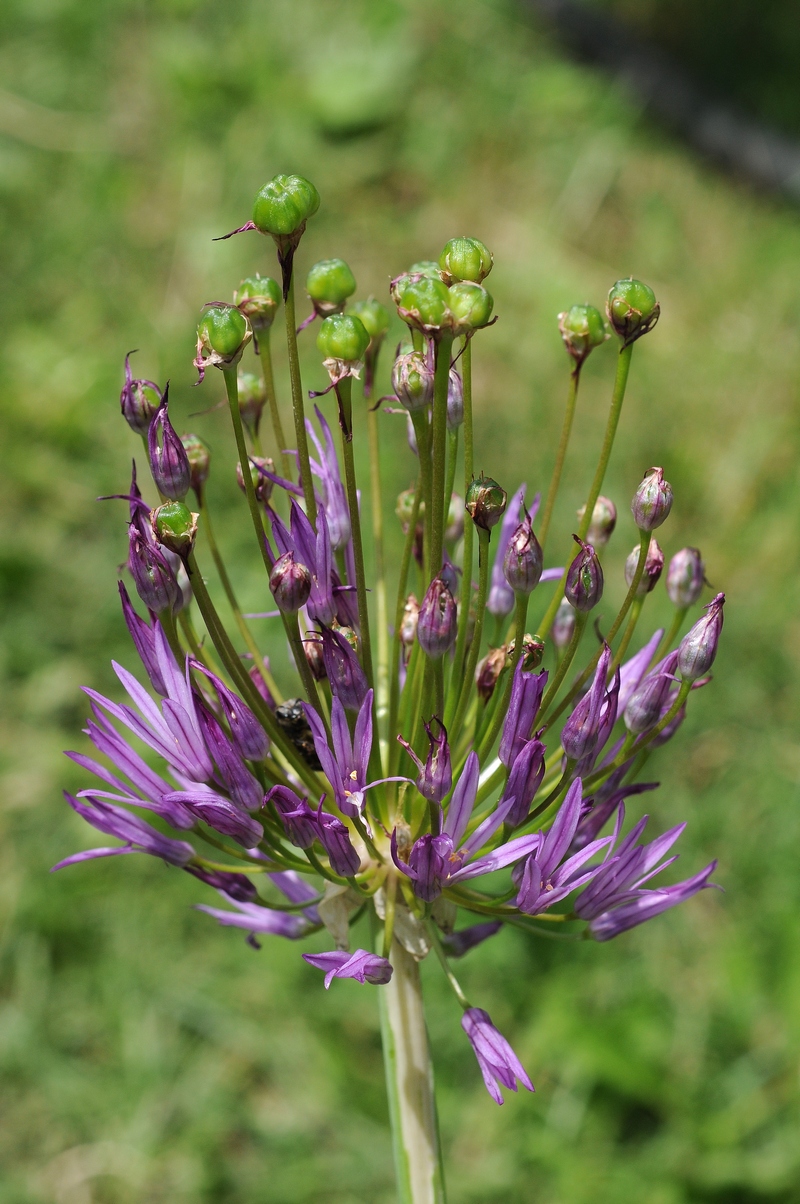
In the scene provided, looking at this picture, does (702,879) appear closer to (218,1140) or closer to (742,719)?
(218,1140)

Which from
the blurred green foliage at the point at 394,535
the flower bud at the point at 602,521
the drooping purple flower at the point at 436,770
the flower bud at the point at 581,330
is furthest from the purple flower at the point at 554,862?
the blurred green foliage at the point at 394,535

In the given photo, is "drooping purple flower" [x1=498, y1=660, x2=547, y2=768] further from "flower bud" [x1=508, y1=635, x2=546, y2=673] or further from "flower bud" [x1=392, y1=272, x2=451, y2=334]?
"flower bud" [x1=392, y1=272, x2=451, y2=334]

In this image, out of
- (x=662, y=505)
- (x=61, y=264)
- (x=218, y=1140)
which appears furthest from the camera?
(x=61, y=264)

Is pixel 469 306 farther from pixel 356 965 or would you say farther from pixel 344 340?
pixel 356 965

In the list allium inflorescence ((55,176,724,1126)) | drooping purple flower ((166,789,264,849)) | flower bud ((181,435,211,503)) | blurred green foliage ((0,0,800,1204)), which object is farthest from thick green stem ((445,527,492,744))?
blurred green foliage ((0,0,800,1204))

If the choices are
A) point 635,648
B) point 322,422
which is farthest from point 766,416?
point 322,422

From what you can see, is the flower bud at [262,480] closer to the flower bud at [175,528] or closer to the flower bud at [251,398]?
the flower bud at [251,398]

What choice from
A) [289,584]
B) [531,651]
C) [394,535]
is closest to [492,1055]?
[531,651]

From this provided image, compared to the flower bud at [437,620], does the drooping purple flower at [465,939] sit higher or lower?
lower
